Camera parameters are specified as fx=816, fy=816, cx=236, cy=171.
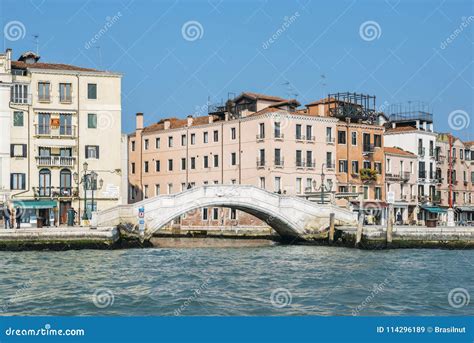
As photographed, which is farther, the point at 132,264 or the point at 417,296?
the point at 132,264

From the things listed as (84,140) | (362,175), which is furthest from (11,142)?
(362,175)

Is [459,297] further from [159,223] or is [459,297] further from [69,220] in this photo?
[69,220]

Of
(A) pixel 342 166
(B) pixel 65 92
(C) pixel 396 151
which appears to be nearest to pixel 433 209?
(C) pixel 396 151

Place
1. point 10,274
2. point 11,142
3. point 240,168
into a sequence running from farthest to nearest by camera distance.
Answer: point 240,168 < point 11,142 < point 10,274

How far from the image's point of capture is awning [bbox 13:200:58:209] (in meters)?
37.0

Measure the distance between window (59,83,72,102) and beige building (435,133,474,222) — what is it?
25.8m

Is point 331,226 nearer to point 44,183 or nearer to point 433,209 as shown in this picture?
point 44,183

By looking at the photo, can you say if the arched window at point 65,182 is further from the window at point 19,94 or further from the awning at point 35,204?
the window at point 19,94

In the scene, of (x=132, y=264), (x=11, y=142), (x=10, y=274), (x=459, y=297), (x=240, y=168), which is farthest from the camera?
(x=240, y=168)

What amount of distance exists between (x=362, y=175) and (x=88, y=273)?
2780 cm

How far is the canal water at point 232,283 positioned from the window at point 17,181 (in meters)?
9.34

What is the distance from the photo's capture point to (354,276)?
22.0 meters

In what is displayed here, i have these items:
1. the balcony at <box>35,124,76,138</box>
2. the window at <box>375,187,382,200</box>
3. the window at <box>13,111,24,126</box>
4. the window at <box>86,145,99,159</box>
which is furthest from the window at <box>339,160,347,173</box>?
the window at <box>13,111,24,126</box>

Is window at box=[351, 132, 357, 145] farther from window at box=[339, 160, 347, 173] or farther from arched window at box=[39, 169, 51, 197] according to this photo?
arched window at box=[39, 169, 51, 197]
